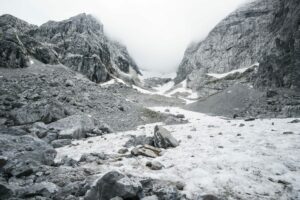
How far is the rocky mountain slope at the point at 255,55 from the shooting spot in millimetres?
40747

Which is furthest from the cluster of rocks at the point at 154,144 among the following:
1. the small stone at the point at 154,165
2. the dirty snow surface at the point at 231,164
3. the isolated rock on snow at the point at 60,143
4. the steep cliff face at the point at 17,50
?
the steep cliff face at the point at 17,50

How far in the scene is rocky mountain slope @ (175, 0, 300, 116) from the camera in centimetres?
4075

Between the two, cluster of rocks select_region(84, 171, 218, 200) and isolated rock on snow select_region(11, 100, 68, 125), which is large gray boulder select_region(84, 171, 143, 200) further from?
isolated rock on snow select_region(11, 100, 68, 125)

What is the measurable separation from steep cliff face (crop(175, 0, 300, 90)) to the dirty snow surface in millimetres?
34256

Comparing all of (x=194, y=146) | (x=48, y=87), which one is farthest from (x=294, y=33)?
(x=48, y=87)

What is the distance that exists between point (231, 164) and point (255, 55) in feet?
358

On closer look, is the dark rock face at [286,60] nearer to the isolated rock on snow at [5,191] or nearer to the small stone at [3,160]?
the small stone at [3,160]

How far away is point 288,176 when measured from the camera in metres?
6.98

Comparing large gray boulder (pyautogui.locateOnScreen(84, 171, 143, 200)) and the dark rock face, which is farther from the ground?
the dark rock face

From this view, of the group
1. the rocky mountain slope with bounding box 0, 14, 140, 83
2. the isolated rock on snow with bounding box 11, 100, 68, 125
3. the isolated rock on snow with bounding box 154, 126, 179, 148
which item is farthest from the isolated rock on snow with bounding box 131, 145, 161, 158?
the rocky mountain slope with bounding box 0, 14, 140, 83

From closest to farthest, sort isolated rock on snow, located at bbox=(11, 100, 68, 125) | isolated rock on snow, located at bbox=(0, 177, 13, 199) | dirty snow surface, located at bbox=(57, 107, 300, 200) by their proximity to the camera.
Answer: isolated rock on snow, located at bbox=(0, 177, 13, 199), dirty snow surface, located at bbox=(57, 107, 300, 200), isolated rock on snow, located at bbox=(11, 100, 68, 125)

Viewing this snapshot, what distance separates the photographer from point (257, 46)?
4043 inches

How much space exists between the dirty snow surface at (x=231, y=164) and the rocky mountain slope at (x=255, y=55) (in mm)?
15456

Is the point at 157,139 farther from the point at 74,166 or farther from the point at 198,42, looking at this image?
the point at 198,42
